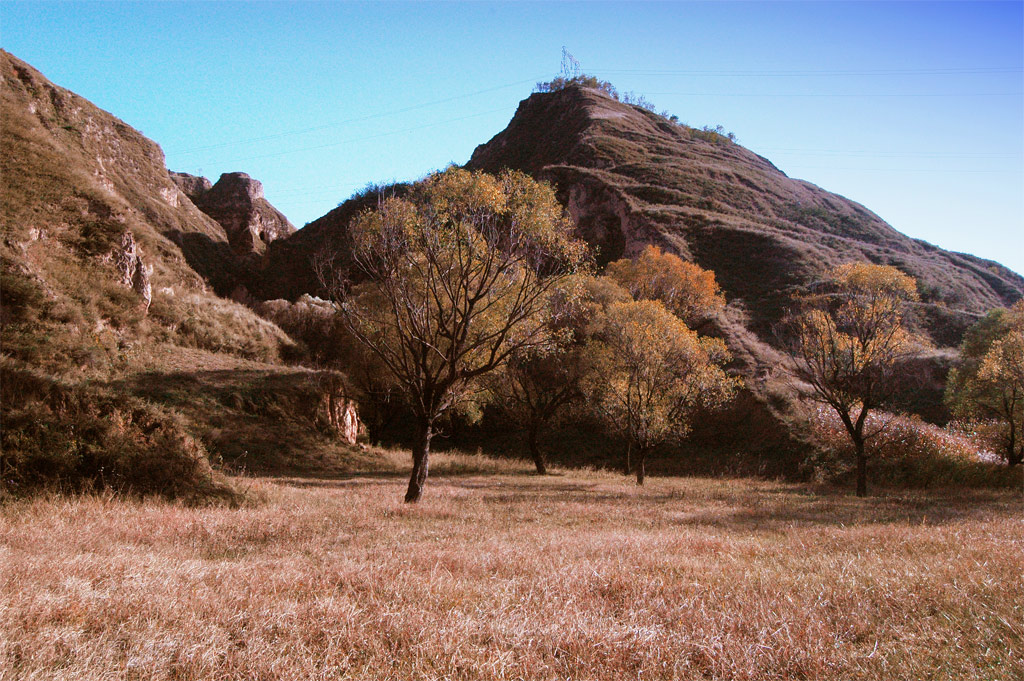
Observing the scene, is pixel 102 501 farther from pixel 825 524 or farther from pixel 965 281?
pixel 965 281

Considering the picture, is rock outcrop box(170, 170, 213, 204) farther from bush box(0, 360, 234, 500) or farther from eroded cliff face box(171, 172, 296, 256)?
bush box(0, 360, 234, 500)

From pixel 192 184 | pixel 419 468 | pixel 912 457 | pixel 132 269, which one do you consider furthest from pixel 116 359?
pixel 192 184

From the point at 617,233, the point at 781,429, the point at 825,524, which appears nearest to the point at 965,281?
the point at 617,233

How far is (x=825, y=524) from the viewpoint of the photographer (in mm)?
11094

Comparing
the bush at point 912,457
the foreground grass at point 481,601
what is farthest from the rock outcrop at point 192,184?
the foreground grass at point 481,601

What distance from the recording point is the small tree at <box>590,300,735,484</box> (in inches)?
960

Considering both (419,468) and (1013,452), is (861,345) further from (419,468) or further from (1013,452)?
(419,468)

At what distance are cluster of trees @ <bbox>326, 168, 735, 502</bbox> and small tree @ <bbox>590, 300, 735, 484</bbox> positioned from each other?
7cm

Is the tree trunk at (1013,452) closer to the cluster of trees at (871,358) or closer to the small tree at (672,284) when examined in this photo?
the cluster of trees at (871,358)

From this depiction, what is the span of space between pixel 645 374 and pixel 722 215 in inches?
2333

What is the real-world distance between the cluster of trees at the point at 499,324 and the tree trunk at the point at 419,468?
1.4 inches

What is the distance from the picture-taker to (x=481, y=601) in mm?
4746

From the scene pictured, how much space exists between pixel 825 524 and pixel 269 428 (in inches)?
804

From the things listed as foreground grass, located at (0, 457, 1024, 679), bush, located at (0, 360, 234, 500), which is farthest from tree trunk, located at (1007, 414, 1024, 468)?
bush, located at (0, 360, 234, 500)
